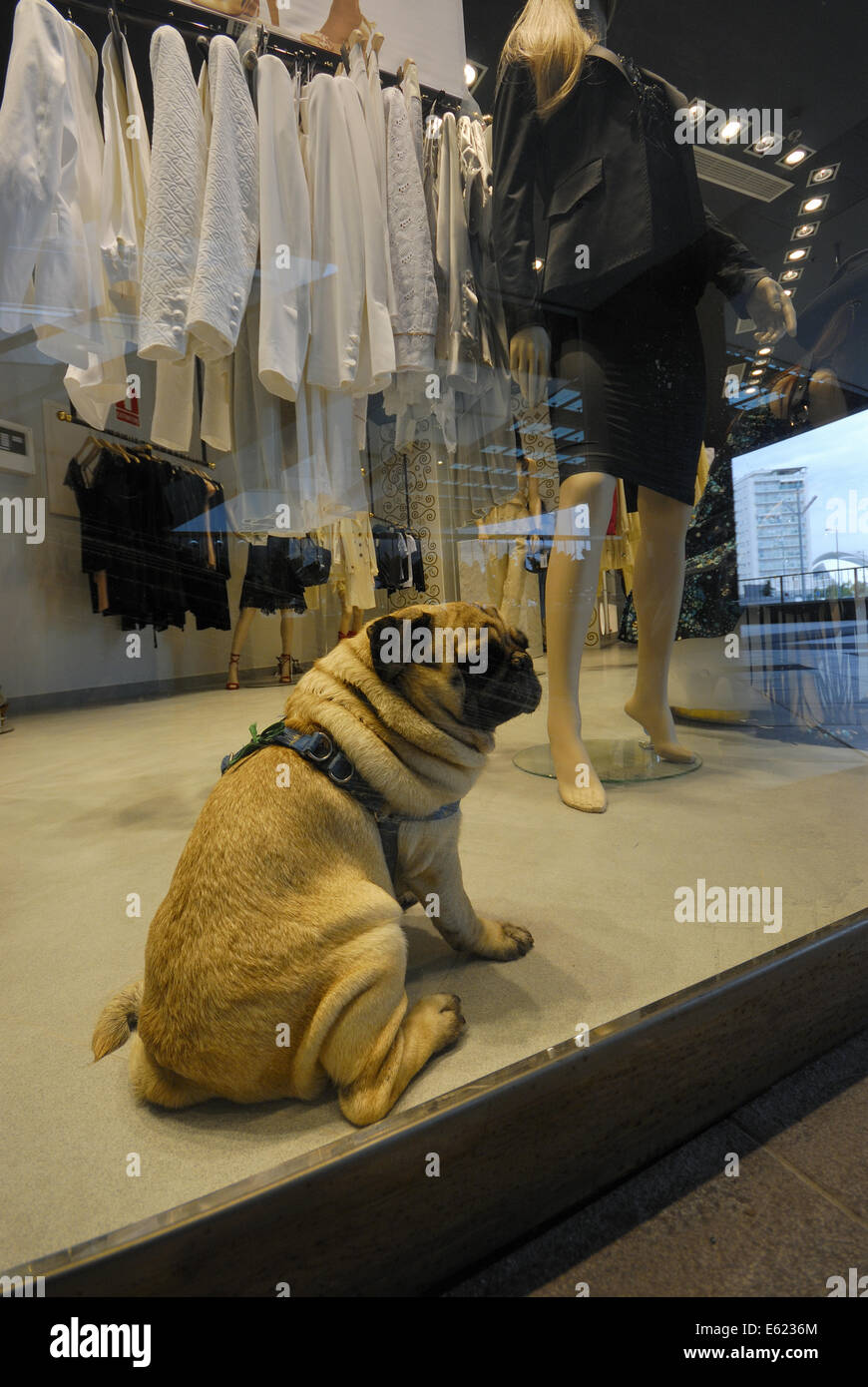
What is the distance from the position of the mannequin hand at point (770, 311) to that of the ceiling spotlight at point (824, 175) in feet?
1.89

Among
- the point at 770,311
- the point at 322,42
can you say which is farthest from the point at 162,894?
the point at 770,311

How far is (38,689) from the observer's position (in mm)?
1040

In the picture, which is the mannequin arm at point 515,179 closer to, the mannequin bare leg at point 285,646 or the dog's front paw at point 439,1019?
the mannequin bare leg at point 285,646

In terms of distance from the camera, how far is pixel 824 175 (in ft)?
6.89

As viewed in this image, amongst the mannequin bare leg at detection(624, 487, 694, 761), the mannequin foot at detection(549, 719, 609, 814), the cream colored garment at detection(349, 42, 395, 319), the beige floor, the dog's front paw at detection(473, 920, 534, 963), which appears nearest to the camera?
the beige floor

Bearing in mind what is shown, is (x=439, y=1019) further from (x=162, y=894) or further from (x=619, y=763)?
(x=619, y=763)

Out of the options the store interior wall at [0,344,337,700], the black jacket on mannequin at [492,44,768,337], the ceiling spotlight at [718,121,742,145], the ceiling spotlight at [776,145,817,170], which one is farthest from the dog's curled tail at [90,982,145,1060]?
the ceiling spotlight at [776,145,817,170]

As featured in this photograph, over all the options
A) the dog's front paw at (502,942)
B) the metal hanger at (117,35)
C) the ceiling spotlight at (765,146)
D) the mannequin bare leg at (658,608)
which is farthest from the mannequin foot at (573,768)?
the ceiling spotlight at (765,146)

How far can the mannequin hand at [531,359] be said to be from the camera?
1.50 m

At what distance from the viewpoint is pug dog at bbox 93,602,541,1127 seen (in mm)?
669

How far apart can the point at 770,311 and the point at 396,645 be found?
1902 mm

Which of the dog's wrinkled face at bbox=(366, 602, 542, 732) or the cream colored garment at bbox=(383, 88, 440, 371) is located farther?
the cream colored garment at bbox=(383, 88, 440, 371)

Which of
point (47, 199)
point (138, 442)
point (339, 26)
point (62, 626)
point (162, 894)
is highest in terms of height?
point (339, 26)

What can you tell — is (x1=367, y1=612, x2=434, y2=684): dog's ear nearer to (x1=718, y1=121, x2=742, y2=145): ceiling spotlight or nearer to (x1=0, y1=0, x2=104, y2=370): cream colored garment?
(x1=0, y1=0, x2=104, y2=370): cream colored garment
